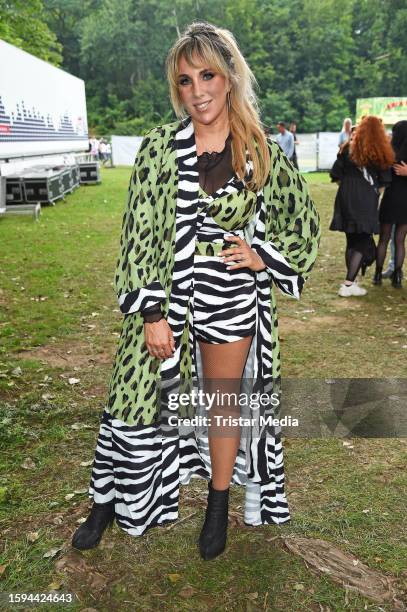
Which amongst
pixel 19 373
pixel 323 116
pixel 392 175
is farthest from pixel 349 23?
pixel 19 373

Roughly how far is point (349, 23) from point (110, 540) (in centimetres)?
6679

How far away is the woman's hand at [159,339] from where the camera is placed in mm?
2678

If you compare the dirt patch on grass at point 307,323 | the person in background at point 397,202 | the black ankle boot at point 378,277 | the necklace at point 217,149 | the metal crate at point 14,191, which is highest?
the necklace at point 217,149

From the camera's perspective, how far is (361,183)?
24.1 ft

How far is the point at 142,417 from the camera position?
275cm

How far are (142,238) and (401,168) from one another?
218 inches

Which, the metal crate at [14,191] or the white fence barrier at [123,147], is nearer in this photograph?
the metal crate at [14,191]

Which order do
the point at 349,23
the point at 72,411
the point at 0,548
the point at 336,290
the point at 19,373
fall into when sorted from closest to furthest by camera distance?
the point at 0,548 → the point at 72,411 → the point at 19,373 → the point at 336,290 → the point at 349,23

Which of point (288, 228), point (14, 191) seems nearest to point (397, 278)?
point (288, 228)

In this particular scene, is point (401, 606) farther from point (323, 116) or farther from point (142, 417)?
point (323, 116)

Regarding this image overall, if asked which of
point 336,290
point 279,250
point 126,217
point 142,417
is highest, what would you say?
point 126,217

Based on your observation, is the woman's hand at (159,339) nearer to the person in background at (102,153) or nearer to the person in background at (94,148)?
the person in background at (94,148)

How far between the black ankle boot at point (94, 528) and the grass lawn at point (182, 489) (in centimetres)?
5

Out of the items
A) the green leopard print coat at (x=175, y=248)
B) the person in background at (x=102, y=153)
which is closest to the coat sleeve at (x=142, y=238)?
the green leopard print coat at (x=175, y=248)
